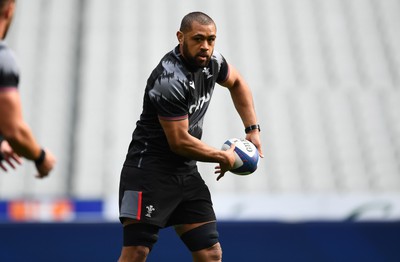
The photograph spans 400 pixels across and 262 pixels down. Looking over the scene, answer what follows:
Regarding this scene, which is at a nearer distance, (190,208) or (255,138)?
(190,208)

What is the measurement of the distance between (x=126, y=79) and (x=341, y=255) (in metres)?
7.81

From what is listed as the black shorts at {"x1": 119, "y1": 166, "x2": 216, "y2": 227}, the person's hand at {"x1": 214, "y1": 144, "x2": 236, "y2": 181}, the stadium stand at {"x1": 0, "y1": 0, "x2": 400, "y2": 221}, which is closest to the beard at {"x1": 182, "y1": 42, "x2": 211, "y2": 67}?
the person's hand at {"x1": 214, "y1": 144, "x2": 236, "y2": 181}

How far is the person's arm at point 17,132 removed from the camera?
3.90 meters

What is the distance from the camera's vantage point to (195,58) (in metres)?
5.00

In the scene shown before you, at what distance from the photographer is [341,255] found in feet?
23.8

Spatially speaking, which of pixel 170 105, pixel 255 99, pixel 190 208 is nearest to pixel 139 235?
pixel 190 208

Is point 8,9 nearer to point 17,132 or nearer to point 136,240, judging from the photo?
point 17,132

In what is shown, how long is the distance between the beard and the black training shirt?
0.05 m

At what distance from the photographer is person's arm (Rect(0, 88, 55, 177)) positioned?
3896 mm

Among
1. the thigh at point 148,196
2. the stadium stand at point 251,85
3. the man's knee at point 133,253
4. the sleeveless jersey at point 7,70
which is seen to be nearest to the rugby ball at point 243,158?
the thigh at point 148,196

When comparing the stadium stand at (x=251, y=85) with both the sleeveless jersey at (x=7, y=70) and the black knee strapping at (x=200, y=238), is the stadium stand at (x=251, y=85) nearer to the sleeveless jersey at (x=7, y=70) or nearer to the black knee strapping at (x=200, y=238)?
the black knee strapping at (x=200, y=238)

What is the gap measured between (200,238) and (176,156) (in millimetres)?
597

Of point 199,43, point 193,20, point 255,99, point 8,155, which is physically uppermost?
Answer: point 255,99

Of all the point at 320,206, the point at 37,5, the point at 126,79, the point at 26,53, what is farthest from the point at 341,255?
the point at 37,5
